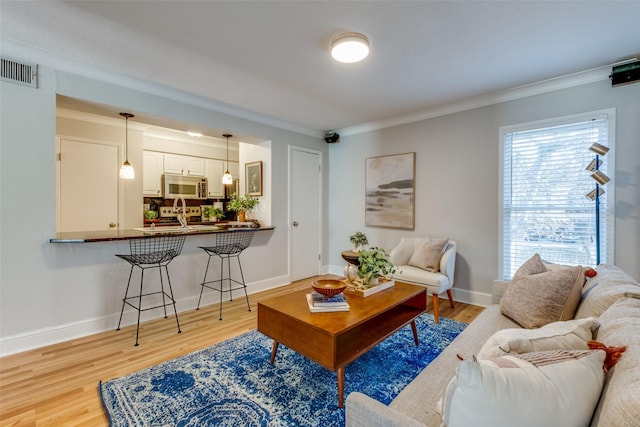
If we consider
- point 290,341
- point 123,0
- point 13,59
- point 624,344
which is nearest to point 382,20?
point 123,0

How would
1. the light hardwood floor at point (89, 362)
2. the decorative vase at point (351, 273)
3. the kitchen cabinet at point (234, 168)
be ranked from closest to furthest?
the light hardwood floor at point (89, 362)
the decorative vase at point (351, 273)
the kitchen cabinet at point (234, 168)

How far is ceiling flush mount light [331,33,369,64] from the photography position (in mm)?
2180

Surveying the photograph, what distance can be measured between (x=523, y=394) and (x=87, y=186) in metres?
5.06

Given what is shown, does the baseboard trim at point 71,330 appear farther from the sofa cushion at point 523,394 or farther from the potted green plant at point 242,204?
the sofa cushion at point 523,394

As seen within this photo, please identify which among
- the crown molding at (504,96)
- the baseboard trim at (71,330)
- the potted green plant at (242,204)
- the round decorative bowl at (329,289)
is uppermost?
the crown molding at (504,96)

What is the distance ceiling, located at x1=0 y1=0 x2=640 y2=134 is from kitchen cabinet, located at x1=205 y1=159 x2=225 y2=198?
283 centimetres

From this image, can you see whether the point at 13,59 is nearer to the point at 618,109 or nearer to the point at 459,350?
the point at 459,350

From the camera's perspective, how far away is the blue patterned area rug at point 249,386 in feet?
5.61

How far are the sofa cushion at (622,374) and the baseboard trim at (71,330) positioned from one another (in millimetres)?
3566

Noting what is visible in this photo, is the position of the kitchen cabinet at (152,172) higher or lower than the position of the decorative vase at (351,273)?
higher

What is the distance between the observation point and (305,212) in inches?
191

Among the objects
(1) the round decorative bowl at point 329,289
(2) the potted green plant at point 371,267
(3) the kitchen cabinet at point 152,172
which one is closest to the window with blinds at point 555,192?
(2) the potted green plant at point 371,267

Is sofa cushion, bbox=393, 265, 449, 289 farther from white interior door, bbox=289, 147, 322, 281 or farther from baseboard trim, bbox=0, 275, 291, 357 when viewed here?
baseboard trim, bbox=0, 275, 291, 357

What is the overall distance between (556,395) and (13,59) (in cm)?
392
